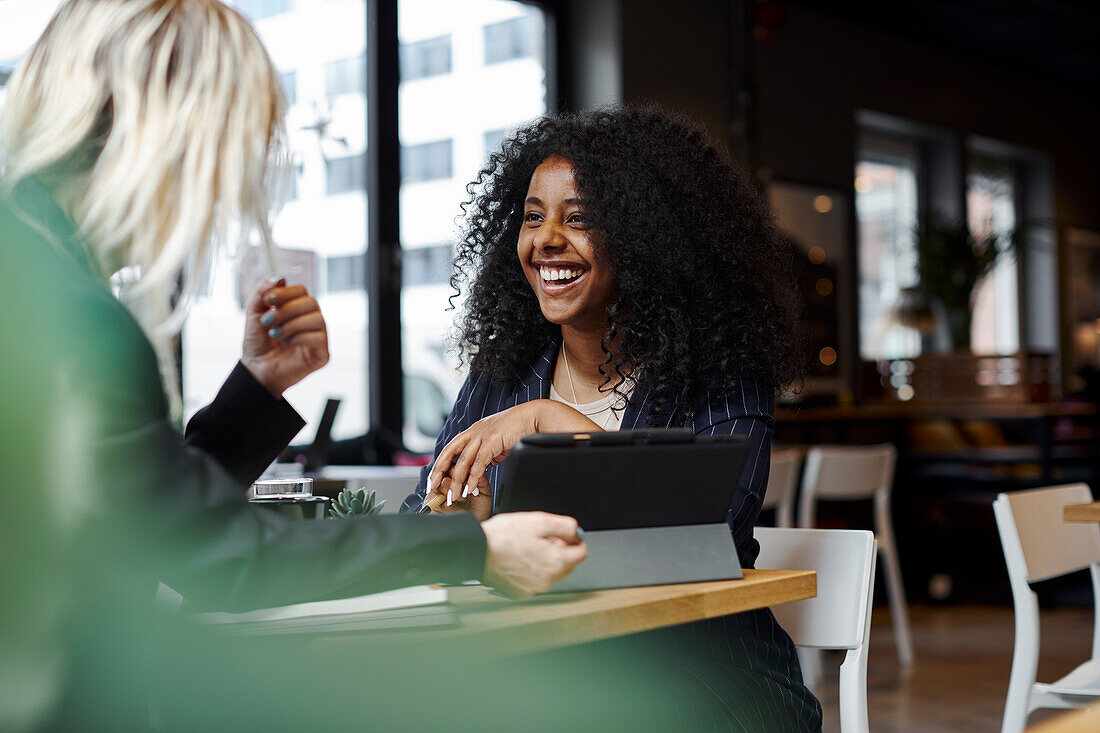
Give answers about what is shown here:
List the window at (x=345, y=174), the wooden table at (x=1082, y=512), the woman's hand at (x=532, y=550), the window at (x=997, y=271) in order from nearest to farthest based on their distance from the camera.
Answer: the woman's hand at (x=532, y=550), the wooden table at (x=1082, y=512), the window at (x=345, y=174), the window at (x=997, y=271)

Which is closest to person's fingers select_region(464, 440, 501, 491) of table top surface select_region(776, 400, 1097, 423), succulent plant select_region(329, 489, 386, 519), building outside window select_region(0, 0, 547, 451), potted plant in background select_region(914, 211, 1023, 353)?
succulent plant select_region(329, 489, 386, 519)

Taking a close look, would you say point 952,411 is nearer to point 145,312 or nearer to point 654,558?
point 654,558

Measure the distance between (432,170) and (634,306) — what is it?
3662mm

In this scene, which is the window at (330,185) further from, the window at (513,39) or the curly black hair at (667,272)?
the curly black hair at (667,272)

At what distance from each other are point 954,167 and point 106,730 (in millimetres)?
8831

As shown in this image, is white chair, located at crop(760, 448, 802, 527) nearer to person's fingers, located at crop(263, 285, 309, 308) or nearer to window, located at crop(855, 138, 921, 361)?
person's fingers, located at crop(263, 285, 309, 308)

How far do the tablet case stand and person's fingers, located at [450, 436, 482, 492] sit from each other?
409 mm

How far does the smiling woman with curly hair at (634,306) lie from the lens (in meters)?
1.76

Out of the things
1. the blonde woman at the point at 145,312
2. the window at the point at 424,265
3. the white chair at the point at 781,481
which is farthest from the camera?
the window at the point at 424,265

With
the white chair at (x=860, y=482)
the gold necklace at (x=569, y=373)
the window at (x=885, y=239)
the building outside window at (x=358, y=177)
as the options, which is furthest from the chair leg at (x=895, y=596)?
the window at (x=885, y=239)

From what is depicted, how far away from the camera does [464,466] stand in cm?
152

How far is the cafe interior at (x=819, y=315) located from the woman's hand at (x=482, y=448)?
0.21 meters

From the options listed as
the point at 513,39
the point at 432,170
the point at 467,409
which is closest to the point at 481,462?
the point at 467,409

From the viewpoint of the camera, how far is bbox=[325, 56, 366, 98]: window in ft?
16.7
